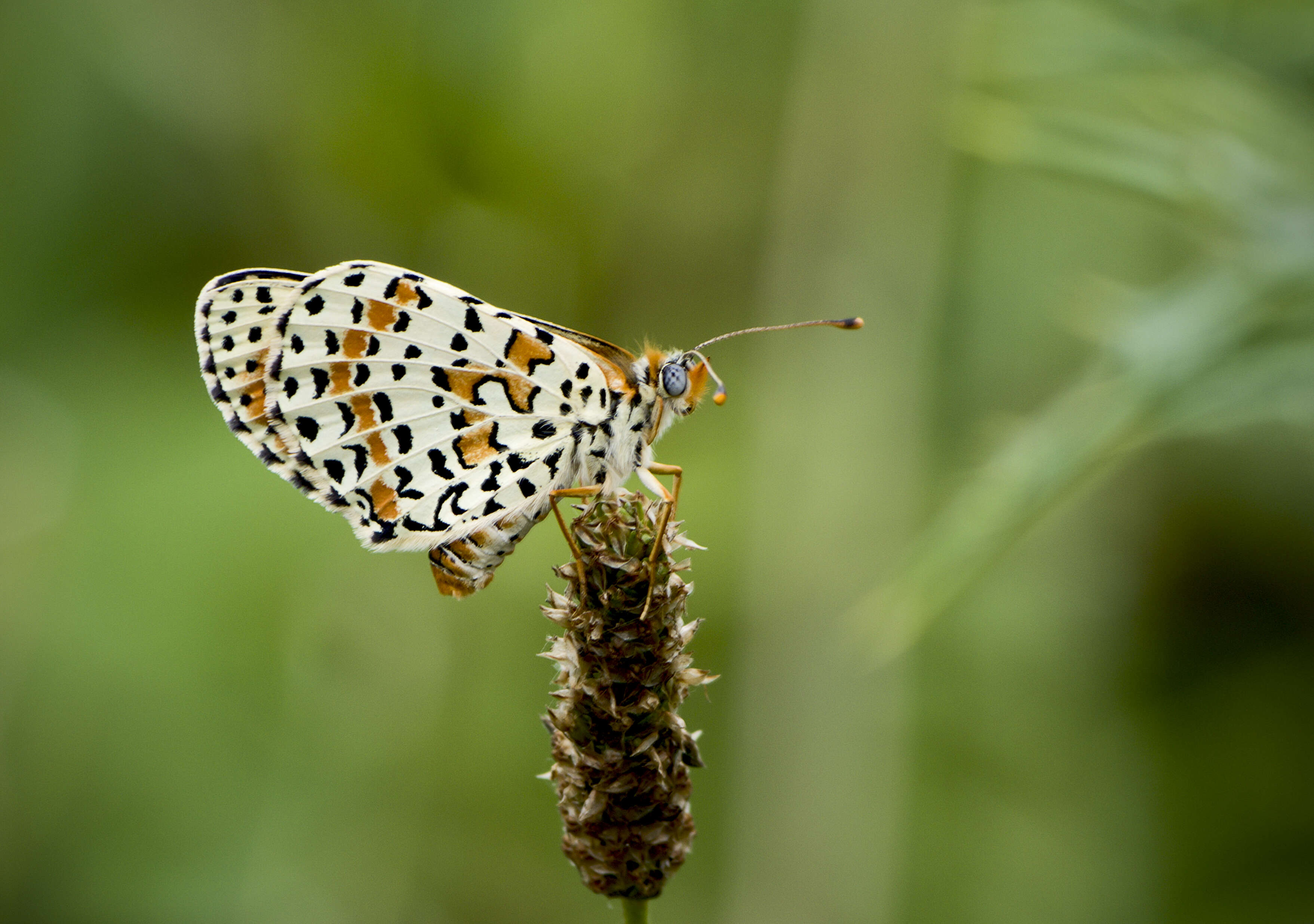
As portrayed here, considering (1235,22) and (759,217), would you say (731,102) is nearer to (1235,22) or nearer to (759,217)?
(759,217)

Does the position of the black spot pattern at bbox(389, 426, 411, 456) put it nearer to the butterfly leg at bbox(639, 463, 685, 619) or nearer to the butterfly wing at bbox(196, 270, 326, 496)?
the butterfly wing at bbox(196, 270, 326, 496)

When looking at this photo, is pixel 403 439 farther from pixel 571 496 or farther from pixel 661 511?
pixel 661 511

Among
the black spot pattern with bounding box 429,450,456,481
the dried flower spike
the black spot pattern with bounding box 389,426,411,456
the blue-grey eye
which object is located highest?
the blue-grey eye

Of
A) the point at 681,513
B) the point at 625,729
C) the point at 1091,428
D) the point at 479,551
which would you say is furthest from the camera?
the point at 681,513

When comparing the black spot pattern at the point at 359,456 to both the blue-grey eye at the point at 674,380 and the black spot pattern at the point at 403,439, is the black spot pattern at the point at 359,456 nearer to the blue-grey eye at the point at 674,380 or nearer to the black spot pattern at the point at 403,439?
the black spot pattern at the point at 403,439

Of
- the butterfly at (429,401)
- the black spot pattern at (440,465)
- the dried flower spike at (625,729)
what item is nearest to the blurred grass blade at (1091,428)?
the butterfly at (429,401)

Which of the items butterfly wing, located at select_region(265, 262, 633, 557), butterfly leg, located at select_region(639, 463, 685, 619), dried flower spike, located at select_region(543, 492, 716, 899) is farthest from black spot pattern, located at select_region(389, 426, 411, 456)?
dried flower spike, located at select_region(543, 492, 716, 899)

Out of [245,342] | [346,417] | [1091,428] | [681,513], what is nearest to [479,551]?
[346,417]
